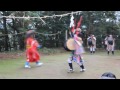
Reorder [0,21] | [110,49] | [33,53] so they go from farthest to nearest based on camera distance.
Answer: [0,21], [110,49], [33,53]

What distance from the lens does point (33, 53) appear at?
783 centimetres

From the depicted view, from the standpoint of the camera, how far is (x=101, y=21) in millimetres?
15438
